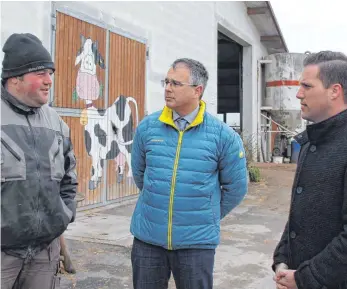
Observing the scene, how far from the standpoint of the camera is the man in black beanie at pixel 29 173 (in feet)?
7.23

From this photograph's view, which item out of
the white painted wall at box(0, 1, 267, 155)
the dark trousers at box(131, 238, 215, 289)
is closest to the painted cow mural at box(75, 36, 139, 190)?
the white painted wall at box(0, 1, 267, 155)

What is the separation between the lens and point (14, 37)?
7.95ft

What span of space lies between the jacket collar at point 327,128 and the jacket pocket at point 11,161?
147 centimetres

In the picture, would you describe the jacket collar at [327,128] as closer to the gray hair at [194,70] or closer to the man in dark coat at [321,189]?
the man in dark coat at [321,189]

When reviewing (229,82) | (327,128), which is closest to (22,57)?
(327,128)

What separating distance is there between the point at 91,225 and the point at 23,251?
13.4 ft

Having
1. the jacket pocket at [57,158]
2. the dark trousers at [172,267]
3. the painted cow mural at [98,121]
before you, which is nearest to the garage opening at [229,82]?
the painted cow mural at [98,121]

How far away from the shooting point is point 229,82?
72.7ft

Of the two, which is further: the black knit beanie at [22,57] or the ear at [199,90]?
the ear at [199,90]

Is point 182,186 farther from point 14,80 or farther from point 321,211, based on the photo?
point 14,80

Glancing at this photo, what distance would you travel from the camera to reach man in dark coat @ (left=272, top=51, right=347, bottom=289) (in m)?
1.85

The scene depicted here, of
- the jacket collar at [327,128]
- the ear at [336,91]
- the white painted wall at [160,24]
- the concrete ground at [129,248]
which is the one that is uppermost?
the white painted wall at [160,24]

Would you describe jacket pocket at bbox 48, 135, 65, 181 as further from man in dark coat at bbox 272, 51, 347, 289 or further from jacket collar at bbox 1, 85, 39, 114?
man in dark coat at bbox 272, 51, 347, 289

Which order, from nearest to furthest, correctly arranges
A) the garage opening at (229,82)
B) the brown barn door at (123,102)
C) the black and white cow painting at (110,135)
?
the black and white cow painting at (110,135) < the brown barn door at (123,102) < the garage opening at (229,82)
